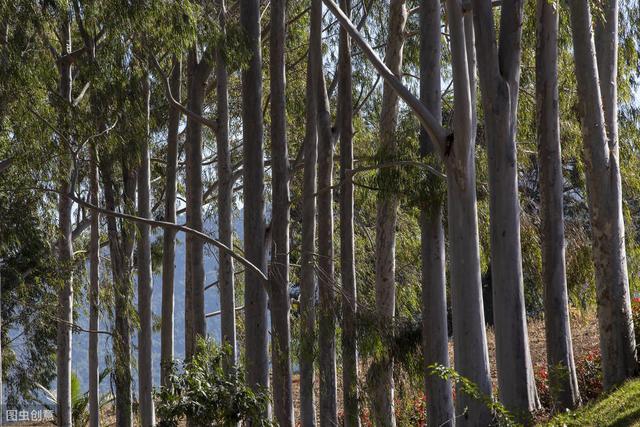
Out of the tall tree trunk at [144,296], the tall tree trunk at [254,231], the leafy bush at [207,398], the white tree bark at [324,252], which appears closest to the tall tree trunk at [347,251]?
the white tree bark at [324,252]

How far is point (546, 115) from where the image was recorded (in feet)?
34.4

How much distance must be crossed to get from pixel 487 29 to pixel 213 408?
3738 mm

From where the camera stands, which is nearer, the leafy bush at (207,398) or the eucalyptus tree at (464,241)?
the eucalyptus tree at (464,241)

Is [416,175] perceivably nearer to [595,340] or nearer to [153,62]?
[153,62]

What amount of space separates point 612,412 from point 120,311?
9.78 metres

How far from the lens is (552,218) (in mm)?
10273

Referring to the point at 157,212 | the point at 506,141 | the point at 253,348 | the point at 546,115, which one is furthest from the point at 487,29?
the point at 157,212

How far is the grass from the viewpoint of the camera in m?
8.28

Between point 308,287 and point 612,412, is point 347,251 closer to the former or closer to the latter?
point 308,287

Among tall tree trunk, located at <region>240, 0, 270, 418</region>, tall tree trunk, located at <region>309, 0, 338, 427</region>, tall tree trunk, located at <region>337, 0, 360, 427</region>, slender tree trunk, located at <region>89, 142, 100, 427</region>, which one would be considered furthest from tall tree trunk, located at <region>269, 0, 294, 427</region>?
slender tree trunk, located at <region>89, 142, 100, 427</region>

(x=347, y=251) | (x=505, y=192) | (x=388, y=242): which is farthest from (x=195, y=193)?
(x=505, y=192)

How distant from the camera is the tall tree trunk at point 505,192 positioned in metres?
8.48

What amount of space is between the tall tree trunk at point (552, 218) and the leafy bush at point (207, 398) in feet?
9.57

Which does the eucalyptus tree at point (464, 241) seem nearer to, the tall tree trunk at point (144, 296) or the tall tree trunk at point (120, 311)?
the tall tree trunk at point (120, 311)
